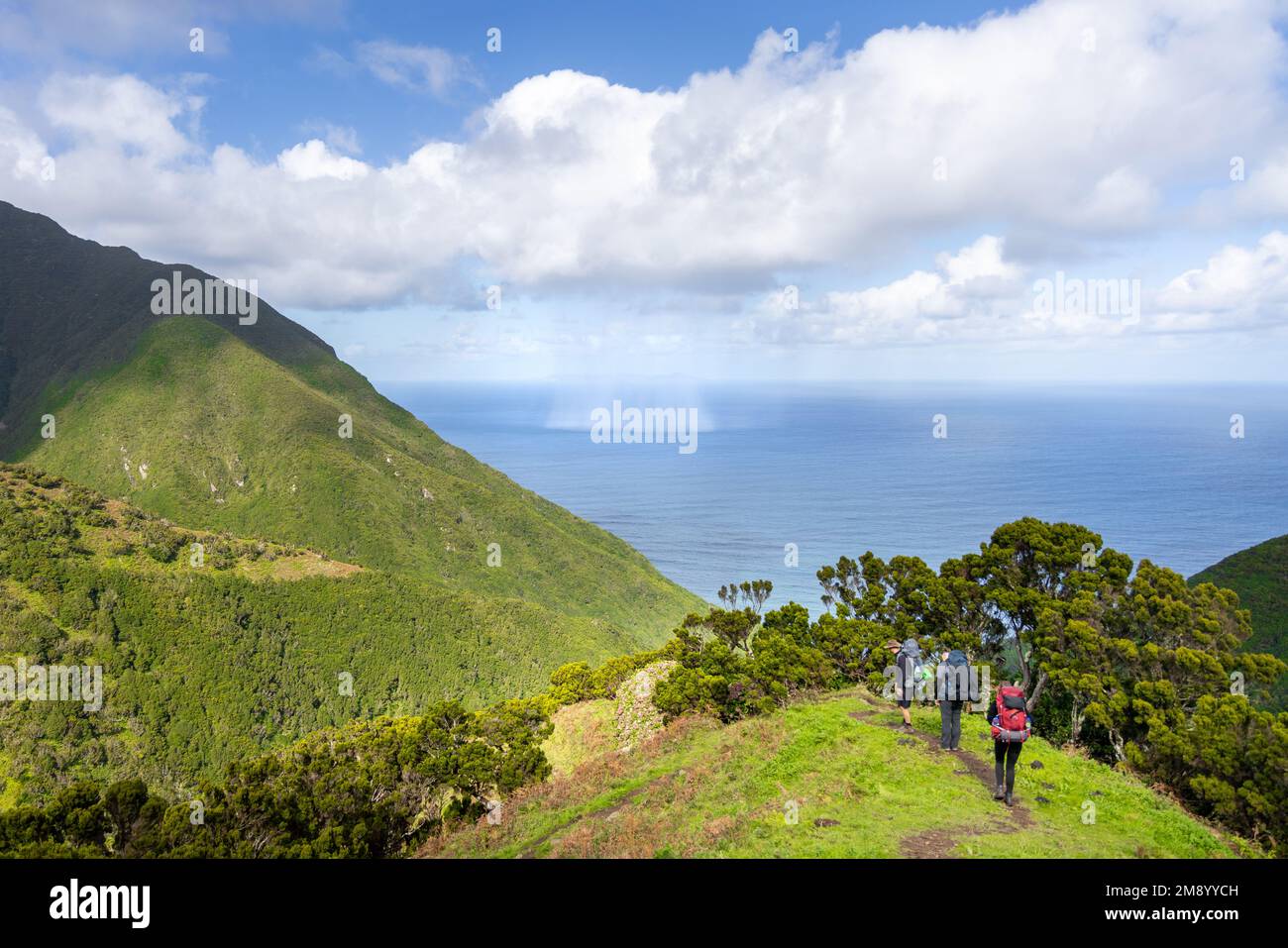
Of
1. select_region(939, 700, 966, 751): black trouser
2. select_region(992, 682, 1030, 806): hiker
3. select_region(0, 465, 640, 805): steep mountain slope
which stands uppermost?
select_region(992, 682, 1030, 806): hiker

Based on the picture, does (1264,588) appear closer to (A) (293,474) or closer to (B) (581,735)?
(B) (581,735)

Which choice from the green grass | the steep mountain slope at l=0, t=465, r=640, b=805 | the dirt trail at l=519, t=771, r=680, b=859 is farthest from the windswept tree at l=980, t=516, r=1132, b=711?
the steep mountain slope at l=0, t=465, r=640, b=805

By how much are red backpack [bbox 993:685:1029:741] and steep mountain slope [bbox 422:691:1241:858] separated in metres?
1.88

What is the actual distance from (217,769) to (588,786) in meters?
56.0

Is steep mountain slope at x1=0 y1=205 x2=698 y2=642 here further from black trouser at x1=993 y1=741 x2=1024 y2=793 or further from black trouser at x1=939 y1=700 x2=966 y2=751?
black trouser at x1=993 y1=741 x2=1024 y2=793

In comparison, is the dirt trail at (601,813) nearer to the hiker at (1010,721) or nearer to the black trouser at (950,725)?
the black trouser at (950,725)

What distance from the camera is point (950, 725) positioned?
1795 cm

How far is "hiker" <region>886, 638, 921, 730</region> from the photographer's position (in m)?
18.6

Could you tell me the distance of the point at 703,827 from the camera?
15219 millimetres

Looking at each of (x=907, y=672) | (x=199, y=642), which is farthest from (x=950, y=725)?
(x=199, y=642)

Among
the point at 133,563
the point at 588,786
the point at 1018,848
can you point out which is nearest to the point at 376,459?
the point at 133,563

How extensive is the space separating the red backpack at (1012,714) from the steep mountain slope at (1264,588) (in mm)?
37646
